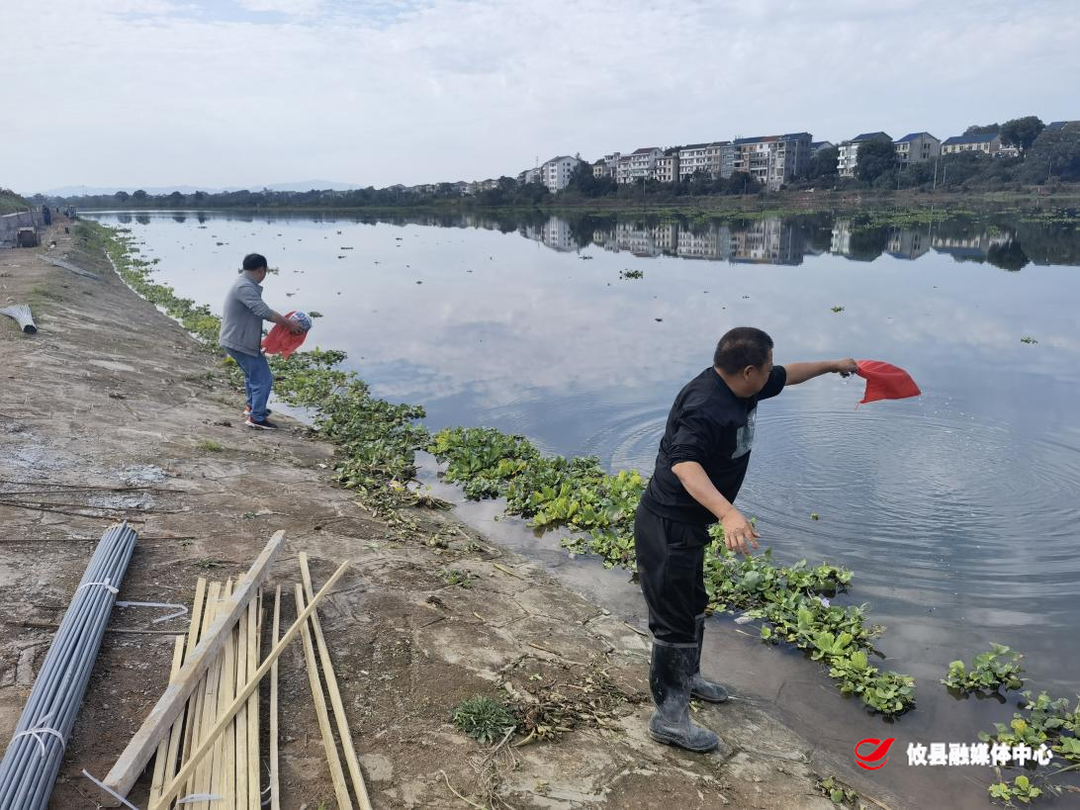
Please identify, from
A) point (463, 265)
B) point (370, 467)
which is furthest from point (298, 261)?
point (370, 467)

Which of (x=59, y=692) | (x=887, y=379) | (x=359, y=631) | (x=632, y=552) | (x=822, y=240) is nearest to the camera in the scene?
(x=59, y=692)

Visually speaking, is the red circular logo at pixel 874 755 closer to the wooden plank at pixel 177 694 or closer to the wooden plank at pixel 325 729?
the wooden plank at pixel 325 729

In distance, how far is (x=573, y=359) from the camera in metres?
16.1

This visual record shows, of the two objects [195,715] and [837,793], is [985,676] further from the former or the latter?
[195,715]

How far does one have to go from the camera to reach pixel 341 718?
3.94 metres

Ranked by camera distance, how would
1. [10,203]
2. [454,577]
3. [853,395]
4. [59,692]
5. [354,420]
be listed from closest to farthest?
[59,692] < [454,577] < [354,420] < [853,395] < [10,203]

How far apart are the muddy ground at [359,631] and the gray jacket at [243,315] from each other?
1.25m

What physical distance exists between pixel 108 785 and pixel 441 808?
151cm

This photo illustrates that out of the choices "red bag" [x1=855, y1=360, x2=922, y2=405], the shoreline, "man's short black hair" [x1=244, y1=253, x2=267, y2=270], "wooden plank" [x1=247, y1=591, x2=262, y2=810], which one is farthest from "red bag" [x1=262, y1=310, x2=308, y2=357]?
the shoreline

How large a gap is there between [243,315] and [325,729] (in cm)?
688

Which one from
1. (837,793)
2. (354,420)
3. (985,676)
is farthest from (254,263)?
(985,676)

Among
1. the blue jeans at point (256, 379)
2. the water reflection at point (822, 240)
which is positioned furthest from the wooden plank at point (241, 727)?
the water reflection at point (822, 240)

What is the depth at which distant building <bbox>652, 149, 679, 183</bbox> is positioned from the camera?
136250 mm

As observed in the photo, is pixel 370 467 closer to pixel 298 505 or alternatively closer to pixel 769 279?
pixel 298 505
